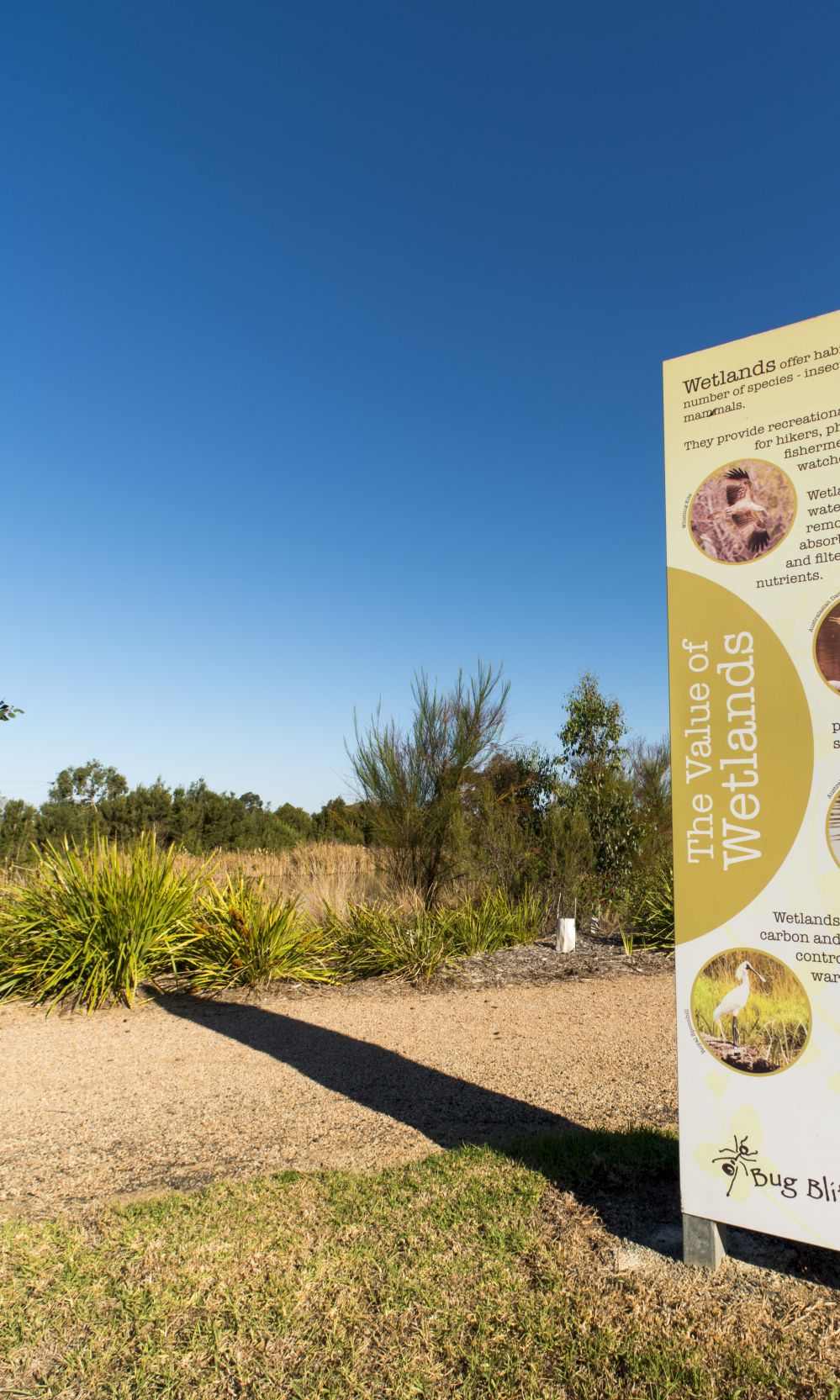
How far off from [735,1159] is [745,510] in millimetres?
2175

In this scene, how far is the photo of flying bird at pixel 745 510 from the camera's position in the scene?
281cm

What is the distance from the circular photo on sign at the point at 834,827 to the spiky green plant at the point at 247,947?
231 inches

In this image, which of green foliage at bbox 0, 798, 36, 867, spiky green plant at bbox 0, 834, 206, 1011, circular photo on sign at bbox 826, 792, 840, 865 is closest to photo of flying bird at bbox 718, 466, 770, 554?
circular photo on sign at bbox 826, 792, 840, 865

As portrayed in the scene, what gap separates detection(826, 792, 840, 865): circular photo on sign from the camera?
8.50 ft

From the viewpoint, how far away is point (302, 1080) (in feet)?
16.4

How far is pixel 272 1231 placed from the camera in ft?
9.93

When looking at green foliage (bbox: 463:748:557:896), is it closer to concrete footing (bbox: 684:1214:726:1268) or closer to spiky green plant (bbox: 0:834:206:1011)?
spiky green plant (bbox: 0:834:206:1011)

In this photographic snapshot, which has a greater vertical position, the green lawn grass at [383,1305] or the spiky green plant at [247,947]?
the spiky green plant at [247,947]

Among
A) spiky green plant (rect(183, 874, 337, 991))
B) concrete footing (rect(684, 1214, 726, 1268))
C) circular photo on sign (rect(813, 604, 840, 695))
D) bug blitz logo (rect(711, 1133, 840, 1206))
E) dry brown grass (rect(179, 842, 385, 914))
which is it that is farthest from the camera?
dry brown grass (rect(179, 842, 385, 914))

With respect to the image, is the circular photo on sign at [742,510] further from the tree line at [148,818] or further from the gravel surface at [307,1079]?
the tree line at [148,818]

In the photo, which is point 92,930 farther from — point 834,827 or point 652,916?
point 834,827

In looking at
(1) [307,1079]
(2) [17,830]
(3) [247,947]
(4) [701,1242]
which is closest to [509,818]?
(3) [247,947]

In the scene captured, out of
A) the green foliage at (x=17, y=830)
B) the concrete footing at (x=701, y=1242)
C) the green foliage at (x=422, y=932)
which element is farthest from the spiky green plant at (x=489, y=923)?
the green foliage at (x=17, y=830)

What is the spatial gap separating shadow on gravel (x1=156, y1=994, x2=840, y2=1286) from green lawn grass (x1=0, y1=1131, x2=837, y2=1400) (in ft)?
0.22
